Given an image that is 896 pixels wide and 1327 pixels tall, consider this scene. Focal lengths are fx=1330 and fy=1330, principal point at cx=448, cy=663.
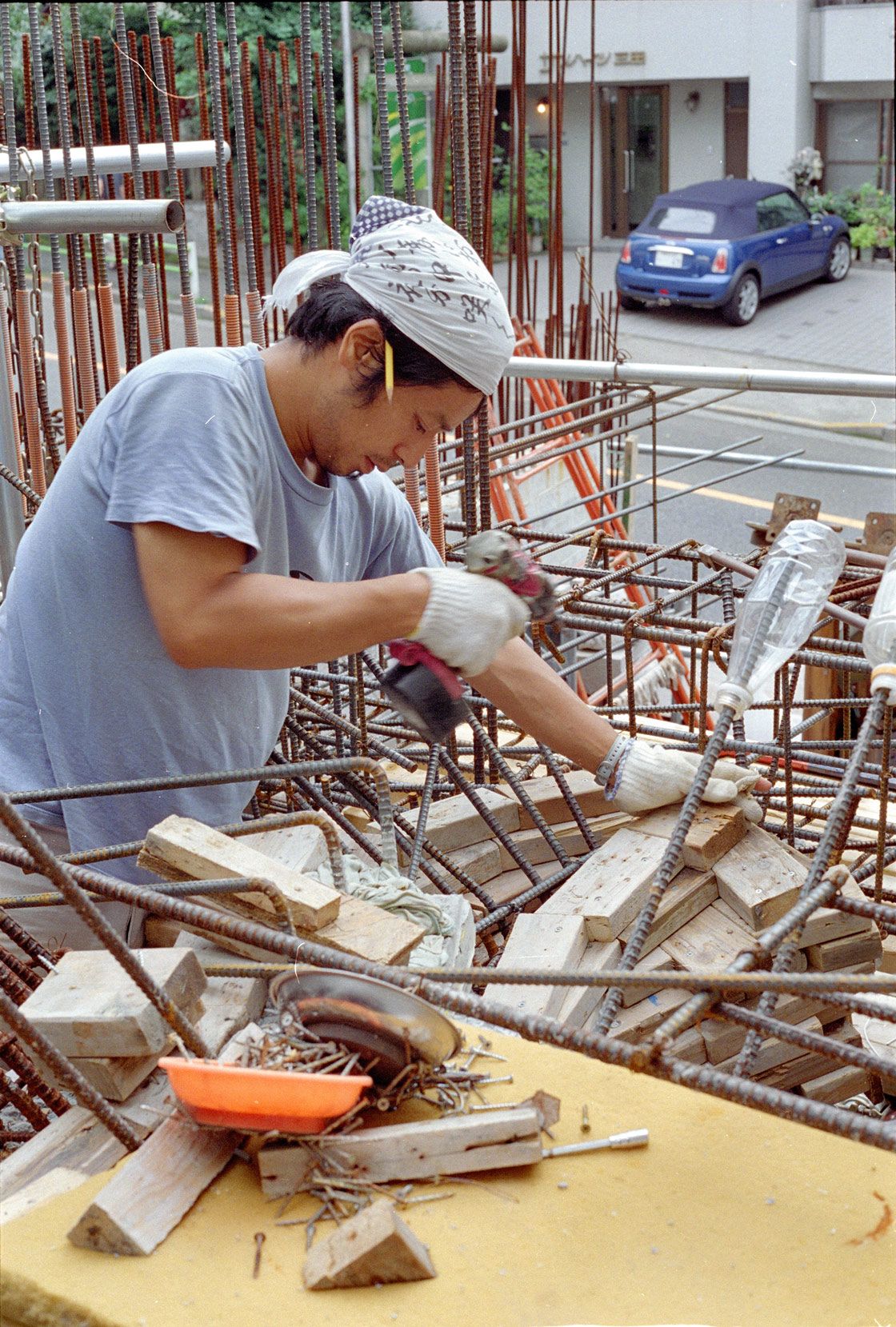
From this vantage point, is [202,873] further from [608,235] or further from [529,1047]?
[608,235]

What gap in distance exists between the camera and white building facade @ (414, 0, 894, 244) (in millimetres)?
22266

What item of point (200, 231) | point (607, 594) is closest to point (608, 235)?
point (200, 231)

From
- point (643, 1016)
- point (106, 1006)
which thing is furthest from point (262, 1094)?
point (643, 1016)

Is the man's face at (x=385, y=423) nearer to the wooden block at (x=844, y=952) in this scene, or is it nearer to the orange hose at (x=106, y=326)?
the wooden block at (x=844, y=952)

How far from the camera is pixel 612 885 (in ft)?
9.17

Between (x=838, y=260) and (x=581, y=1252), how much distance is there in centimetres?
2192

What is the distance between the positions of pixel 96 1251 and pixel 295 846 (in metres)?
1.00

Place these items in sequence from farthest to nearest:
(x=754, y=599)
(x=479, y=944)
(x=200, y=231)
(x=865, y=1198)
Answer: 1. (x=200, y=231)
2. (x=479, y=944)
3. (x=754, y=599)
4. (x=865, y=1198)

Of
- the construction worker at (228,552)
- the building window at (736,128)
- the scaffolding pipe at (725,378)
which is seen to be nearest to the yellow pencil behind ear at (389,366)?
the construction worker at (228,552)

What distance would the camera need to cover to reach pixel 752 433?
588 inches

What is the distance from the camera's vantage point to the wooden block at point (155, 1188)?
61.2 inches

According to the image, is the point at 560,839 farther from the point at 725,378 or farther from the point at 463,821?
the point at 725,378

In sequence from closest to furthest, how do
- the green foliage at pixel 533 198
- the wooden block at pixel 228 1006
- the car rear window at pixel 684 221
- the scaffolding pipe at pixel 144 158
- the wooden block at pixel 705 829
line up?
1. the wooden block at pixel 228 1006
2. the wooden block at pixel 705 829
3. the scaffolding pipe at pixel 144 158
4. the car rear window at pixel 684 221
5. the green foliage at pixel 533 198

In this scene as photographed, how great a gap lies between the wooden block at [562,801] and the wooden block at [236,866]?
4.05 ft
